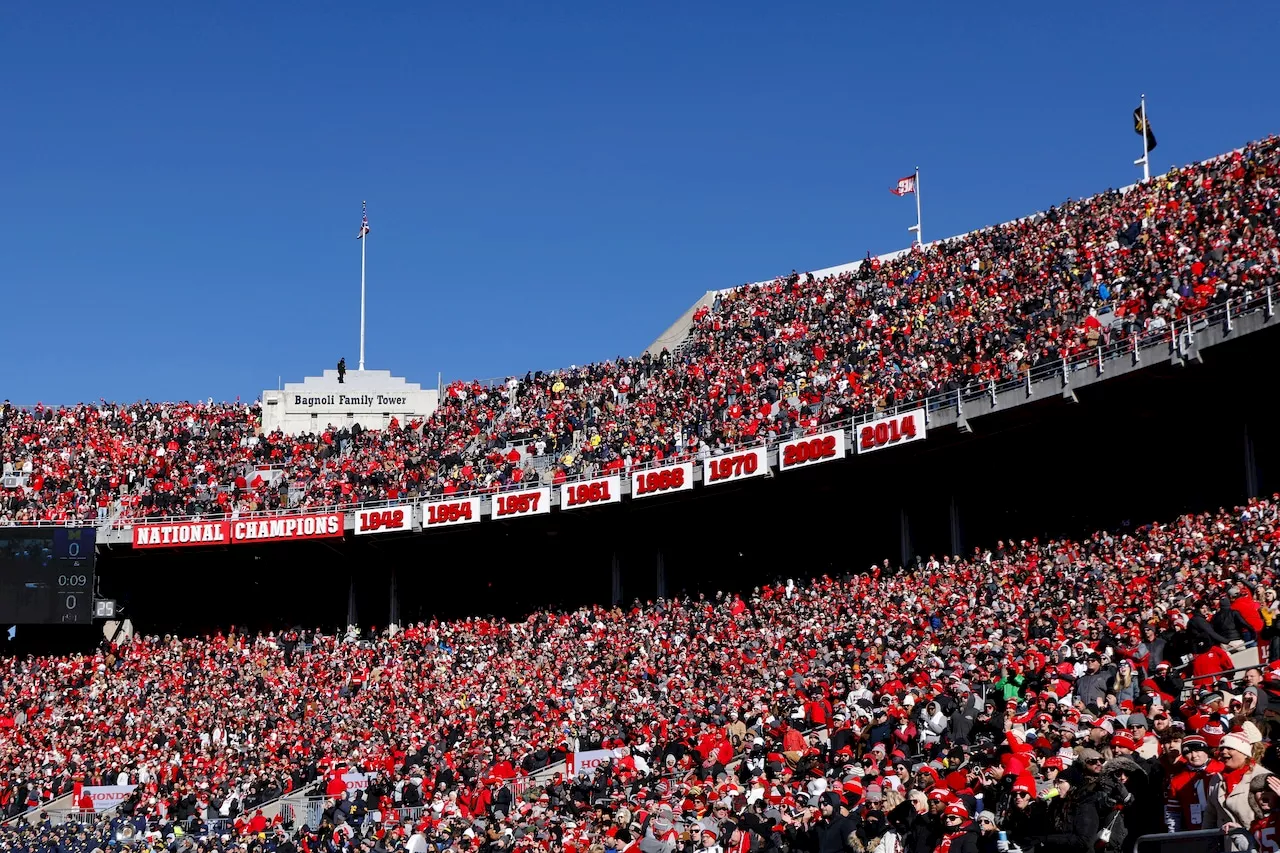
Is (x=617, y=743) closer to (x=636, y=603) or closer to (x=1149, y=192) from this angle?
(x=636, y=603)

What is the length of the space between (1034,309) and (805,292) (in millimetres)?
13474

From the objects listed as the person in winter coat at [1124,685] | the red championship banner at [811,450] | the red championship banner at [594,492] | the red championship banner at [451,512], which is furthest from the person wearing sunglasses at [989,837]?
the red championship banner at [451,512]

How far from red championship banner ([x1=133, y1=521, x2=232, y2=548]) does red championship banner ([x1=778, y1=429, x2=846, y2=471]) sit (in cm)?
1898

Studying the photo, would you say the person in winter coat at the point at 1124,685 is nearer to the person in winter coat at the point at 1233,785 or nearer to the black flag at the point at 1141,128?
the person in winter coat at the point at 1233,785

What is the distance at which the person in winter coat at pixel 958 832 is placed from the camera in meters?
12.2

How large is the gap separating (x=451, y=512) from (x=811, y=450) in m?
12.6

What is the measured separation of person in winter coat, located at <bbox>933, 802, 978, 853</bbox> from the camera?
39.9 feet

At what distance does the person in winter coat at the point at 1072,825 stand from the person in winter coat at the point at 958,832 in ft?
2.02

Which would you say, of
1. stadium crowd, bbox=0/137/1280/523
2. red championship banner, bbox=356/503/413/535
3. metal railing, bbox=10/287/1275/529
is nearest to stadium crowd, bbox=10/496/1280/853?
red championship banner, bbox=356/503/413/535

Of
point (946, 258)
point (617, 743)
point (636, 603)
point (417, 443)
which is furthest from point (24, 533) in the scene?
point (946, 258)

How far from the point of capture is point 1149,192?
133 feet

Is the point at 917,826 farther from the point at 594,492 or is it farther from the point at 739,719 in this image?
the point at 594,492

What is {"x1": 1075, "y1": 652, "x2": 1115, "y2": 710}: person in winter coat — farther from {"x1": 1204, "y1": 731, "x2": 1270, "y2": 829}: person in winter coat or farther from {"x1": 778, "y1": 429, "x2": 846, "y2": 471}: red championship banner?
{"x1": 778, "y1": 429, "x2": 846, "y2": 471}: red championship banner

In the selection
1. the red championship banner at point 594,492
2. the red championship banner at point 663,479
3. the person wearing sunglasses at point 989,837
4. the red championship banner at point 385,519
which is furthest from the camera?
the red championship banner at point 385,519
